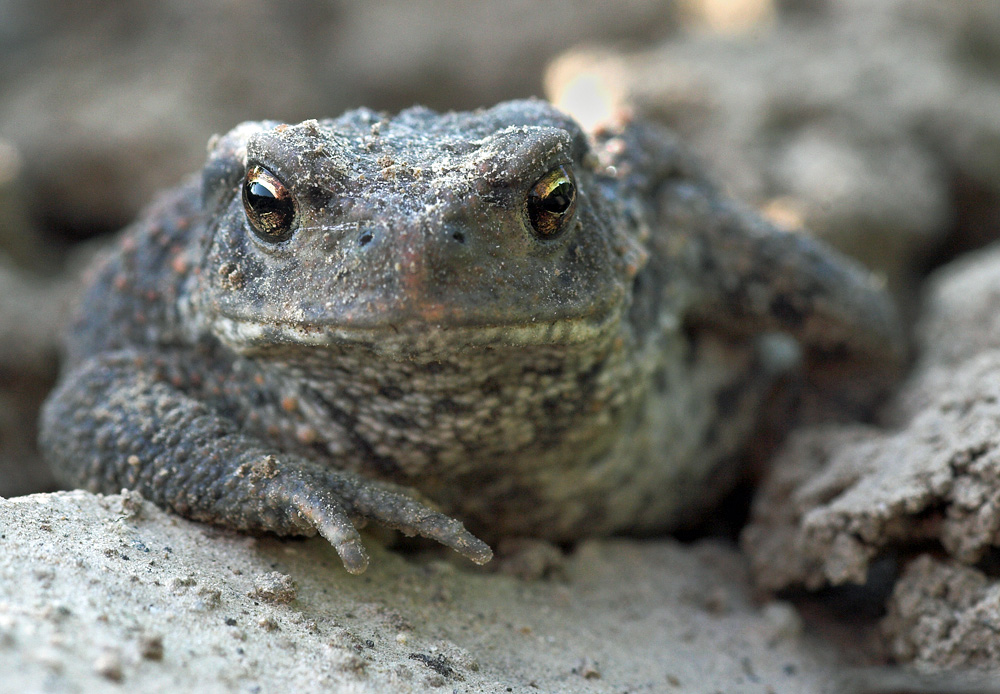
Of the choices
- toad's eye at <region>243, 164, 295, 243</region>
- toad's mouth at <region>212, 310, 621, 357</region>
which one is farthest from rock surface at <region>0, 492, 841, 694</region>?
toad's eye at <region>243, 164, 295, 243</region>

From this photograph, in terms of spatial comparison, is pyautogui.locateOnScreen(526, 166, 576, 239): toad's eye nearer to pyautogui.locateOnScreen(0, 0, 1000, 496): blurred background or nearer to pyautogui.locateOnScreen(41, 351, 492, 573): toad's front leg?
pyautogui.locateOnScreen(41, 351, 492, 573): toad's front leg

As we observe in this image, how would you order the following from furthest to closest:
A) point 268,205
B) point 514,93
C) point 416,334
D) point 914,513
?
point 514,93 < point 914,513 < point 268,205 < point 416,334

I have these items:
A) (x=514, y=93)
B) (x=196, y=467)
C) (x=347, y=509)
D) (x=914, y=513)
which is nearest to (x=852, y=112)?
(x=514, y=93)

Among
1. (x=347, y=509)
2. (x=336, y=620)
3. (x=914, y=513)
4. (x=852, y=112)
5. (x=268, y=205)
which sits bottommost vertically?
(x=336, y=620)

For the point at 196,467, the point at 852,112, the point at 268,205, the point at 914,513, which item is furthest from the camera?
the point at 852,112

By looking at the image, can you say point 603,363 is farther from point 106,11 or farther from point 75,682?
point 106,11

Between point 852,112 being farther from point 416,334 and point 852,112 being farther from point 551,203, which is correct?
point 416,334
